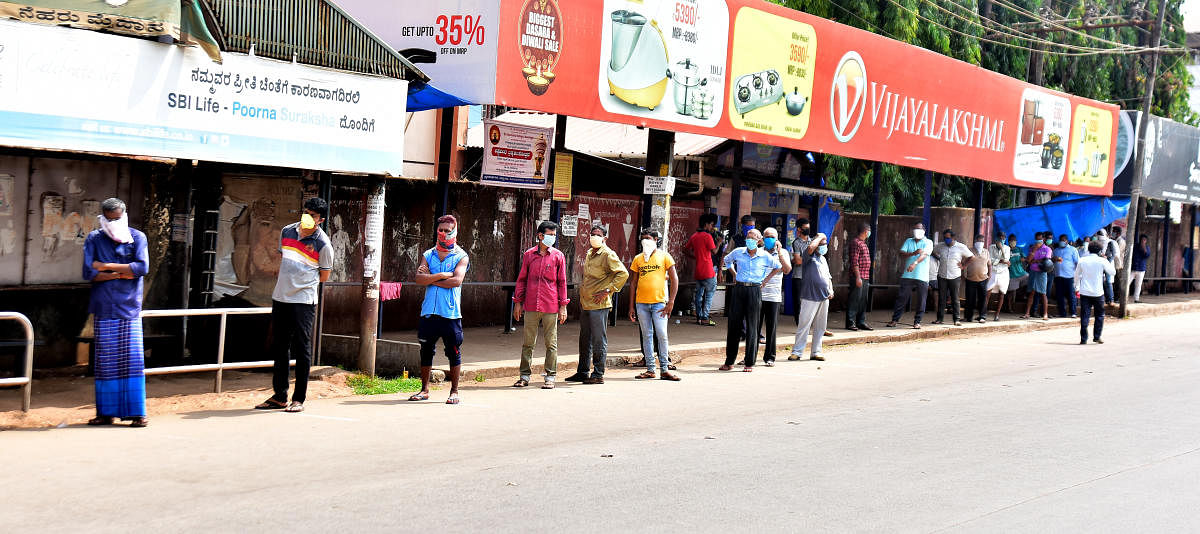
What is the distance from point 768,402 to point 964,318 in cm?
1271

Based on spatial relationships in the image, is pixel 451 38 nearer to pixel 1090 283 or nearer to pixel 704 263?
pixel 704 263

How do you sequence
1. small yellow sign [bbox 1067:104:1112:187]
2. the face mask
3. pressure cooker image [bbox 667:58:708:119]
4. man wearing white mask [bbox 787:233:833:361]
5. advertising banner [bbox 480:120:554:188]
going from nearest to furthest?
the face mask
advertising banner [bbox 480:120:554:188]
pressure cooker image [bbox 667:58:708:119]
man wearing white mask [bbox 787:233:833:361]
small yellow sign [bbox 1067:104:1112:187]

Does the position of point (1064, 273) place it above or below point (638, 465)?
above

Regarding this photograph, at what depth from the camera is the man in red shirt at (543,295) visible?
11938 mm

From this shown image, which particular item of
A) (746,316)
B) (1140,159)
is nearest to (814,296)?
(746,316)

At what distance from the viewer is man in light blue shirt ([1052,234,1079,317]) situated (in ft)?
79.4

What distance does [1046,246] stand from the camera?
79.6 ft

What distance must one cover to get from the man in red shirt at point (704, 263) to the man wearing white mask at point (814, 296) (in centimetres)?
255

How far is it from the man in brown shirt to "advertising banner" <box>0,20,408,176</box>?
45.1 feet

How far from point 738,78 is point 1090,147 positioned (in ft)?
47.1

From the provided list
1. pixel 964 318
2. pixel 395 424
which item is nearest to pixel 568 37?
pixel 395 424

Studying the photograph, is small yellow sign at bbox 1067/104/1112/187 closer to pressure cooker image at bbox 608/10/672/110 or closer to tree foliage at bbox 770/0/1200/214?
tree foliage at bbox 770/0/1200/214

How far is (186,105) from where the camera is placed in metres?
9.66

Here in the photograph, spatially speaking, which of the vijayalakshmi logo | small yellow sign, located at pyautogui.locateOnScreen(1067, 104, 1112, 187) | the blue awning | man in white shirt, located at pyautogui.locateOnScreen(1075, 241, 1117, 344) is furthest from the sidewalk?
small yellow sign, located at pyautogui.locateOnScreen(1067, 104, 1112, 187)
